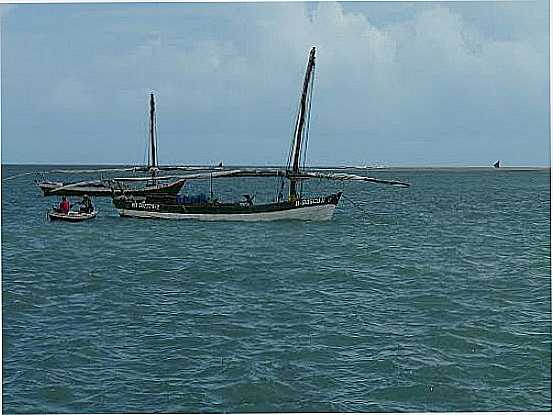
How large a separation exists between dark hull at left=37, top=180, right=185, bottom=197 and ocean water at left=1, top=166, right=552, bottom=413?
6.37 m

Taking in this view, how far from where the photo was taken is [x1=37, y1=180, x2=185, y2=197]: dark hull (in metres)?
21.5

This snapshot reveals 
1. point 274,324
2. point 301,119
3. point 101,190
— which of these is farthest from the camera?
point 101,190

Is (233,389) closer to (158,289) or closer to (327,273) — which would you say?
(158,289)

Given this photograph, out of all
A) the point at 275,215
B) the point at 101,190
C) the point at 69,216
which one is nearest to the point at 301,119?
the point at 275,215

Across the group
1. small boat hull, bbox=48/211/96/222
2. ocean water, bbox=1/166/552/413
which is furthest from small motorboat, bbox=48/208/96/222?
ocean water, bbox=1/166/552/413

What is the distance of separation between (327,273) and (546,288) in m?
2.81

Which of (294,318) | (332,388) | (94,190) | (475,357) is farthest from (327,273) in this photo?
(94,190)

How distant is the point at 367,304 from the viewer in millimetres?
8727

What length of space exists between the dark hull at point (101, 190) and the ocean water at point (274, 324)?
637 centimetres

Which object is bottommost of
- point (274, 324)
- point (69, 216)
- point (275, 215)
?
point (274, 324)

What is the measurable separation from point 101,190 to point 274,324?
18.6 m

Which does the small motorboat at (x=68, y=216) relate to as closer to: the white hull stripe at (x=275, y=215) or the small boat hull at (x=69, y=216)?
the small boat hull at (x=69, y=216)

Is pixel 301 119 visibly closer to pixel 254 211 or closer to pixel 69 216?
pixel 254 211

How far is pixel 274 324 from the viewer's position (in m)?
7.75
